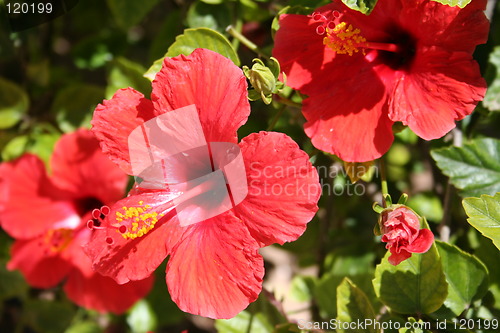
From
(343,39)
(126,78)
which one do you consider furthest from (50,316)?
(343,39)

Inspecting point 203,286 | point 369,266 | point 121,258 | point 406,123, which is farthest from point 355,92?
point 369,266

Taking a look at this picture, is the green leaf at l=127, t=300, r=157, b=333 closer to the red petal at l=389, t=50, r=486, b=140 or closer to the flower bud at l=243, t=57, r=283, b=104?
the flower bud at l=243, t=57, r=283, b=104

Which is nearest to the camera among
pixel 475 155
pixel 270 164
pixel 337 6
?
pixel 270 164

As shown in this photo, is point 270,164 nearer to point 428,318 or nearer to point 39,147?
point 428,318

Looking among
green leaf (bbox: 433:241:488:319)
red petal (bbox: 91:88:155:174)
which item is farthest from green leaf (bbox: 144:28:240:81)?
green leaf (bbox: 433:241:488:319)

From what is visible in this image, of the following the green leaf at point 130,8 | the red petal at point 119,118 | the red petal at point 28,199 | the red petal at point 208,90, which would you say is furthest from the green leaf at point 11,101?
the red petal at point 208,90

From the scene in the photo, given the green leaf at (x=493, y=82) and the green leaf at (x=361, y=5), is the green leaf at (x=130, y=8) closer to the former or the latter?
the green leaf at (x=361, y=5)
